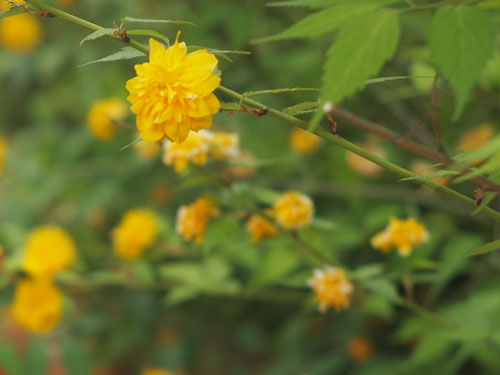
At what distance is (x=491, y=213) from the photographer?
58 centimetres

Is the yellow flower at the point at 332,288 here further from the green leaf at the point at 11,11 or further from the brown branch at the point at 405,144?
the green leaf at the point at 11,11

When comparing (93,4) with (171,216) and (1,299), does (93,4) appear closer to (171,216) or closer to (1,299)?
(171,216)

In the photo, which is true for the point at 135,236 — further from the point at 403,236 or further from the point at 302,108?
the point at 302,108

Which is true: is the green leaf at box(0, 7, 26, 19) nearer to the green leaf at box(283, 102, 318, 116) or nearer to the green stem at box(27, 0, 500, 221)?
the green stem at box(27, 0, 500, 221)

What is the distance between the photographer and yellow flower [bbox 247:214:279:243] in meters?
1.02

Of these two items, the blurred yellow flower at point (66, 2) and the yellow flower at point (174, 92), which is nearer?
the yellow flower at point (174, 92)

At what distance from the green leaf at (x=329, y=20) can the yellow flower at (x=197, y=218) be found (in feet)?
1.94

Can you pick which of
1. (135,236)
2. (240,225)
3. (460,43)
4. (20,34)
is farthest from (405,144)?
(20,34)

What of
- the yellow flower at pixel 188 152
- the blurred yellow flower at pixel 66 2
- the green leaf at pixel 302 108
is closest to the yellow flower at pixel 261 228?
the yellow flower at pixel 188 152

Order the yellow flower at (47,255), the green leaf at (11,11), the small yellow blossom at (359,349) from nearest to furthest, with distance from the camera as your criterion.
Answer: the green leaf at (11,11) → the yellow flower at (47,255) → the small yellow blossom at (359,349)

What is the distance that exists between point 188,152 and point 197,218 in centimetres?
14

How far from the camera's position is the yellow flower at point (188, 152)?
942 millimetres

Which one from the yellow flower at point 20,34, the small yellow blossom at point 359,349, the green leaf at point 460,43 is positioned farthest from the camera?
the yellow flower at point 20,34

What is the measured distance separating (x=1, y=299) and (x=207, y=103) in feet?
→ 4.45
